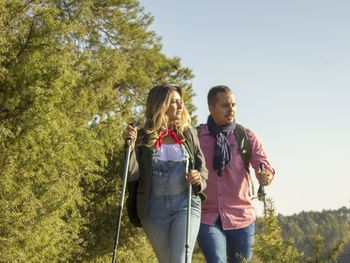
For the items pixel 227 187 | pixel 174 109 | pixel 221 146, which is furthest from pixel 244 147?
pixel 174 109

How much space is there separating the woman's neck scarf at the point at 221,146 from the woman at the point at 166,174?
382 millimetres

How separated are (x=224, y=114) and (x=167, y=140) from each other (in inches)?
31.9

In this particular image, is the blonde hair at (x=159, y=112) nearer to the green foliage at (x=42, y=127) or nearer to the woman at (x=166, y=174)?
the woman at (x=166, y=174)

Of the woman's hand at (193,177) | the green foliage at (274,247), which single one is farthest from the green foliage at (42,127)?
the green foliage at (274,247)

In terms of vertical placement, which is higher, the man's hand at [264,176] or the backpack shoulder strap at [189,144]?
the backpack shoulder strap at [189,144]

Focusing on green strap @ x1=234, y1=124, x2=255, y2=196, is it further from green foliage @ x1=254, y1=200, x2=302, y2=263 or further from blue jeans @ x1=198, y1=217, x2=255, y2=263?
green foliage @ x1=254, y1=200, x2=302, y2=263

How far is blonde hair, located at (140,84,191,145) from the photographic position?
4824 millimetres

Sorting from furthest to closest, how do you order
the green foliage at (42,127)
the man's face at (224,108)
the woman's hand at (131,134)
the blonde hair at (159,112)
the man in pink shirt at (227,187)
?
the green foliage at (42,127), the man's face at (224,108), the man in pink shirt at (227,187), the blonde hair at (159,112), the woman's hand at (131,134)

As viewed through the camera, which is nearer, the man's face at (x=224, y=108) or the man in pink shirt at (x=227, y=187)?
the man in pink shirt at (x=227, y=187)

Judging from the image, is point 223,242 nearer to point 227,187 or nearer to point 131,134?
point 227,187

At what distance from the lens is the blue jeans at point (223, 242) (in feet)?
15.9

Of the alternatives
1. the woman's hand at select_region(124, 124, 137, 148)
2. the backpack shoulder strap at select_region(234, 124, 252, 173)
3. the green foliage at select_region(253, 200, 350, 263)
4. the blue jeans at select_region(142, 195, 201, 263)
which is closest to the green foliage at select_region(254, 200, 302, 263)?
the green foliage at select_region(253, 200, 350, 263)

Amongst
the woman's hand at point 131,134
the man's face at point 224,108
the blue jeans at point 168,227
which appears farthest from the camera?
the man's face at point 224,108

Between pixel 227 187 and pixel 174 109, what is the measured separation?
0.90m
